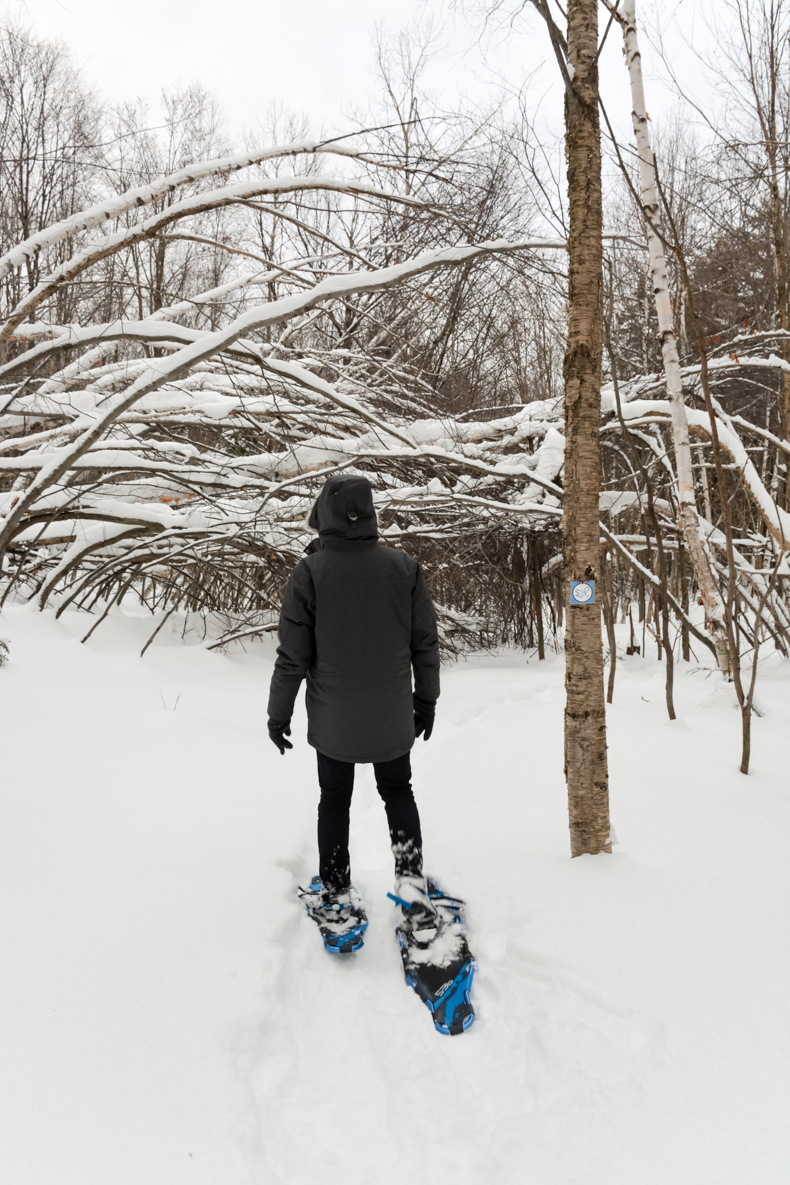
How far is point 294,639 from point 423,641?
49cm

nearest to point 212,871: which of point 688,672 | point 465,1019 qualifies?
point 465,1019

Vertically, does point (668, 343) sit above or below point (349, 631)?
above

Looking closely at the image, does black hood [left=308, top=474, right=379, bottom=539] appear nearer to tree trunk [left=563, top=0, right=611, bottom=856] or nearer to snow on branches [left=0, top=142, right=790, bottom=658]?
tree trunk [left=563, top=0, right=611, bottom=856]

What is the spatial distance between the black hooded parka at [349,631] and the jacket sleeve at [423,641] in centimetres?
6

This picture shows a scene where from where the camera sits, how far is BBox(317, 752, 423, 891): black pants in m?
2.63

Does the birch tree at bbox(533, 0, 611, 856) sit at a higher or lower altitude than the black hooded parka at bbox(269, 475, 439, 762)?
higher

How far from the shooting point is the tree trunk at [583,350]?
A: 2586 mm

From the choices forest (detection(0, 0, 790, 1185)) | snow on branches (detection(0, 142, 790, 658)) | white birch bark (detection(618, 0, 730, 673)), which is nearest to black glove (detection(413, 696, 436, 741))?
forest (detection(0, 0, 790, 1185))

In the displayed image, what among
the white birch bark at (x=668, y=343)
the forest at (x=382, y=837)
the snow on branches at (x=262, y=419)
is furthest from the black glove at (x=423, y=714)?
the white birch bark at (x=668, y=343)

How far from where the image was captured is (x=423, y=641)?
2.65 meters

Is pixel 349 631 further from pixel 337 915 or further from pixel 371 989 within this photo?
pixel 371 989

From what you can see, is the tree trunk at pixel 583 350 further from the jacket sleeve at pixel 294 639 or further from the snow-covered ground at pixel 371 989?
the jacket sleeve at pixel 294 639

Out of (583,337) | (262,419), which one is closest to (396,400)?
(262,419)

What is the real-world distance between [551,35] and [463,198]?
183cm
